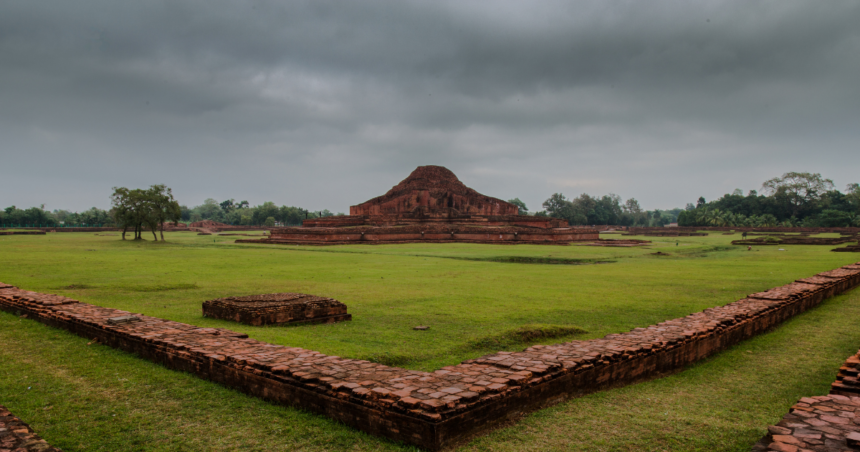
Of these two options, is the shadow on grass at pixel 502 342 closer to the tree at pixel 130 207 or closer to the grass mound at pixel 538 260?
the grass mound at pixel 538 260

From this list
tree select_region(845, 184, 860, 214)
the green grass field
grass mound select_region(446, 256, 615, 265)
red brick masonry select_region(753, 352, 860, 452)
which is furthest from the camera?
tree select_region(845, 184, 860, 214)

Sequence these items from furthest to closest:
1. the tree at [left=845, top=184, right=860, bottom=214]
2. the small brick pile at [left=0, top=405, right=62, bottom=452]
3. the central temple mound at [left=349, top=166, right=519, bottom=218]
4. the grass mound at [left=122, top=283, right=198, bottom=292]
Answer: the tree at [left=845, top=184, right=860, bottom=214], the central temple mound at [left=349, top=166, right=519, bottom=218], the grass mound at [left=122, top=283, right=198, bottom=292], the small brick pile at [left=0, top=405, right=62, bottom=452]

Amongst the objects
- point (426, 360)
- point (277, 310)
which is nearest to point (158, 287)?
point (277, 310)

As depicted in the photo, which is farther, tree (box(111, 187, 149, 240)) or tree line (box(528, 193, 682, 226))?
tree line (box(528, 193, 682, 226))

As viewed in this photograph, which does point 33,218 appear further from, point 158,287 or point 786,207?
point 786,207

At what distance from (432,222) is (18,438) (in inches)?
1484

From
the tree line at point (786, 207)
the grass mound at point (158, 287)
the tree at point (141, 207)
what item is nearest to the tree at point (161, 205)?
the tree at point (141, 207)

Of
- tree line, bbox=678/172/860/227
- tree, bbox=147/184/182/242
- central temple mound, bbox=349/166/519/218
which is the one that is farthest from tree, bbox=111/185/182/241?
tree line, bbox=678/172/860/227

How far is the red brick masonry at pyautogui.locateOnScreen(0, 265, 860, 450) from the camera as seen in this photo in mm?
3270

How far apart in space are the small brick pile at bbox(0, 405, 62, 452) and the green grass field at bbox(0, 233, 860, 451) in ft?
0.65

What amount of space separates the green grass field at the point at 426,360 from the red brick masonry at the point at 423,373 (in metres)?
0.12

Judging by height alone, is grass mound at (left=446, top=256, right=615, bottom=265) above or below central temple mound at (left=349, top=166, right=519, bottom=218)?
below

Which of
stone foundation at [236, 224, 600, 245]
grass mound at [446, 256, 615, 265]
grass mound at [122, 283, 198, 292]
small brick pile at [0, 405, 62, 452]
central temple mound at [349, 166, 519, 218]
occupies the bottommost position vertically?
grass mound at [446, 256, 615, 265]

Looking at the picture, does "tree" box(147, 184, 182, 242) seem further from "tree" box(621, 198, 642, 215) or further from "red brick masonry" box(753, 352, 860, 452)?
"tree" box(621, 198, 642, 215)
